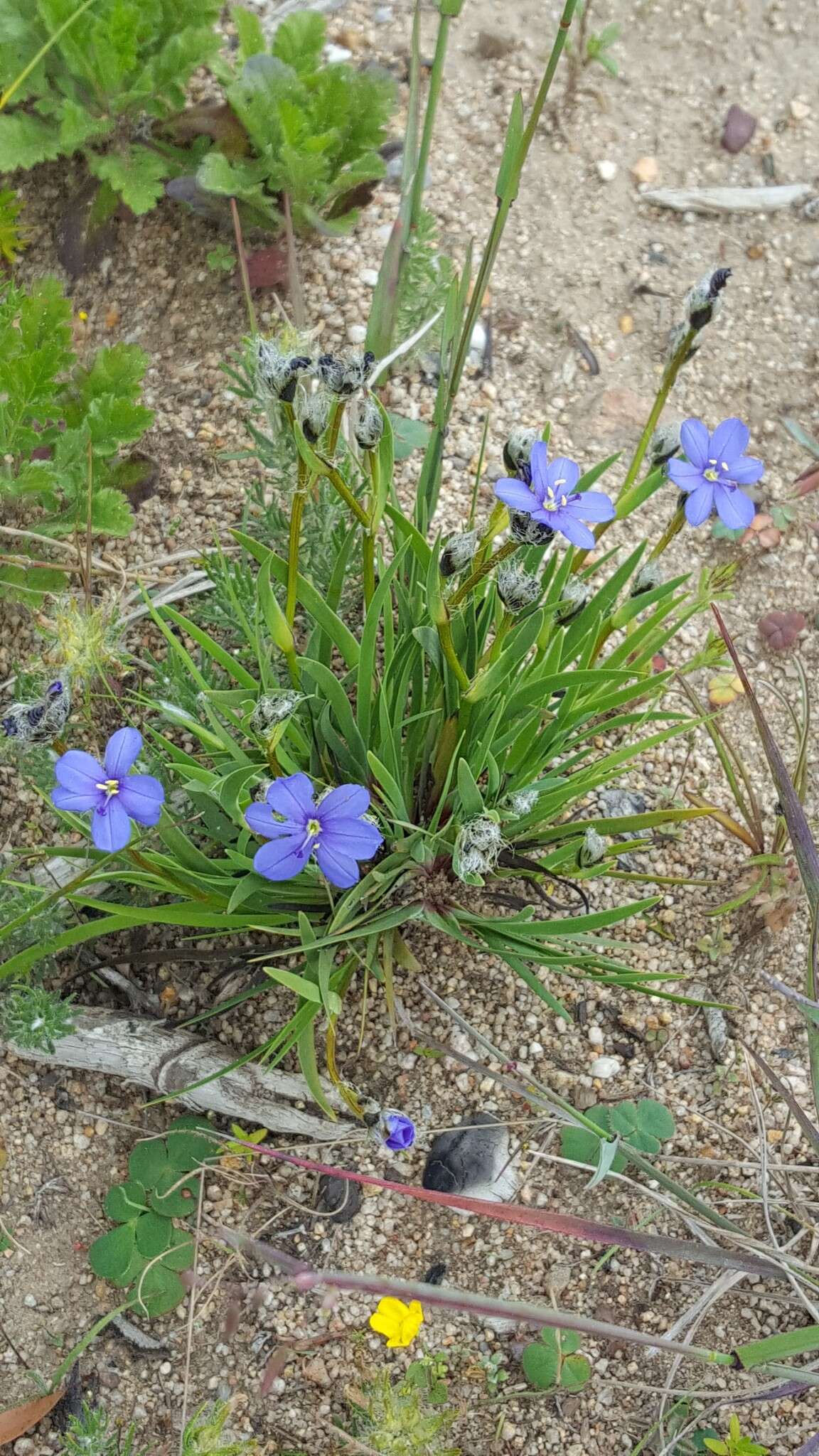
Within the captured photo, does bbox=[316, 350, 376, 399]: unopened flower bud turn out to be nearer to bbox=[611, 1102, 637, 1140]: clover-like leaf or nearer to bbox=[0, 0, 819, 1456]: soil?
bbox=[0, 0, 819, 1456]: soil

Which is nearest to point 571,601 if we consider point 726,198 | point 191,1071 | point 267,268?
point 191,1071

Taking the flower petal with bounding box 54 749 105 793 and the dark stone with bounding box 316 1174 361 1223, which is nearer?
the flower petal with bounding box 54 749 105 793

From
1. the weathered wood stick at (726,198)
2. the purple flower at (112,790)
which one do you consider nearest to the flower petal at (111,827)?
the purple flower at (112,790)

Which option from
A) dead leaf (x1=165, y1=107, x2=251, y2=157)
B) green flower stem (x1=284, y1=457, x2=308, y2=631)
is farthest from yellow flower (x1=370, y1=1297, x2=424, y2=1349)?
dead leaf (x1=165, y1=107, x2=251, y2=157)

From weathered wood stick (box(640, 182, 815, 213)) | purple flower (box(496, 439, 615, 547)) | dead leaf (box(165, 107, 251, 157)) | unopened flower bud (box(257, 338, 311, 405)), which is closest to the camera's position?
unopened flower bud (box(257, 338, 311, 405))

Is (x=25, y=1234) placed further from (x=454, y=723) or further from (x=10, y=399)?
(x=10, y=399)

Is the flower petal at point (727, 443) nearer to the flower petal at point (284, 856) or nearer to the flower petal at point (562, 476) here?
the flower petal at point (562, 476)
